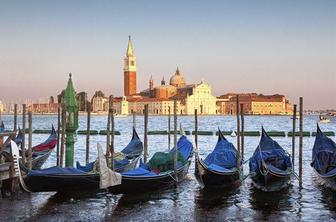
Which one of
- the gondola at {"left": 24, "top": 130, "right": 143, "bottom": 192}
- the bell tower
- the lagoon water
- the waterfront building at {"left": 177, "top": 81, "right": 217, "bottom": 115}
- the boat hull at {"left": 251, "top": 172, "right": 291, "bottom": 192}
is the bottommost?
the lagoon water

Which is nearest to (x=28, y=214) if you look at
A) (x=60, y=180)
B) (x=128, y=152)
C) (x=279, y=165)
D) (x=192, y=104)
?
(x=60, y=180)

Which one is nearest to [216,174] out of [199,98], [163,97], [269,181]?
[269,181]

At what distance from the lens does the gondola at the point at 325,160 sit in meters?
10.1

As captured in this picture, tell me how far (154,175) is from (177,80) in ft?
358

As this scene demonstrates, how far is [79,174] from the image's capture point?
348 inches

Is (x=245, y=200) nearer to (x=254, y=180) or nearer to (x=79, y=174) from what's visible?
(x=254, y=180)

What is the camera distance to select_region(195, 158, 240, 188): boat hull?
983cm

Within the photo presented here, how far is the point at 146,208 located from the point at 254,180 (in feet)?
9.27

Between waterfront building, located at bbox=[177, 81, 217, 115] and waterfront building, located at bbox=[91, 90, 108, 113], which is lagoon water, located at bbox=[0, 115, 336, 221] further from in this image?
waterfront building, located at bbox=[91, 90, 108, 113]

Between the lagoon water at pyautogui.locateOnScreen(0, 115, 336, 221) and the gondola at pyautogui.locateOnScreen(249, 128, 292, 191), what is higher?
the gondola at pyautogui.locateOnScreen(249, 128, 292, 191)

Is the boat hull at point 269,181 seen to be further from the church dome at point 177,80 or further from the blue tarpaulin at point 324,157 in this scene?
the church dome at point 177,80

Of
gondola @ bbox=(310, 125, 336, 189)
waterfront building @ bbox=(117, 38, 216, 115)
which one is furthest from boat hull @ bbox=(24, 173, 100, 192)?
waterfront building @ bbox=(117, 38, 216, 115)

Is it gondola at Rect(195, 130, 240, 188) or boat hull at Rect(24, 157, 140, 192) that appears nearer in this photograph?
boat hull at Rect(24, 157, 140, 192)

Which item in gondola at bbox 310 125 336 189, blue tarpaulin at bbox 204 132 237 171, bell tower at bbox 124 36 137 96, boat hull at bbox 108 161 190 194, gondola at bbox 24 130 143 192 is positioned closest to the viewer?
gondola at bbox 24 130 143 192
